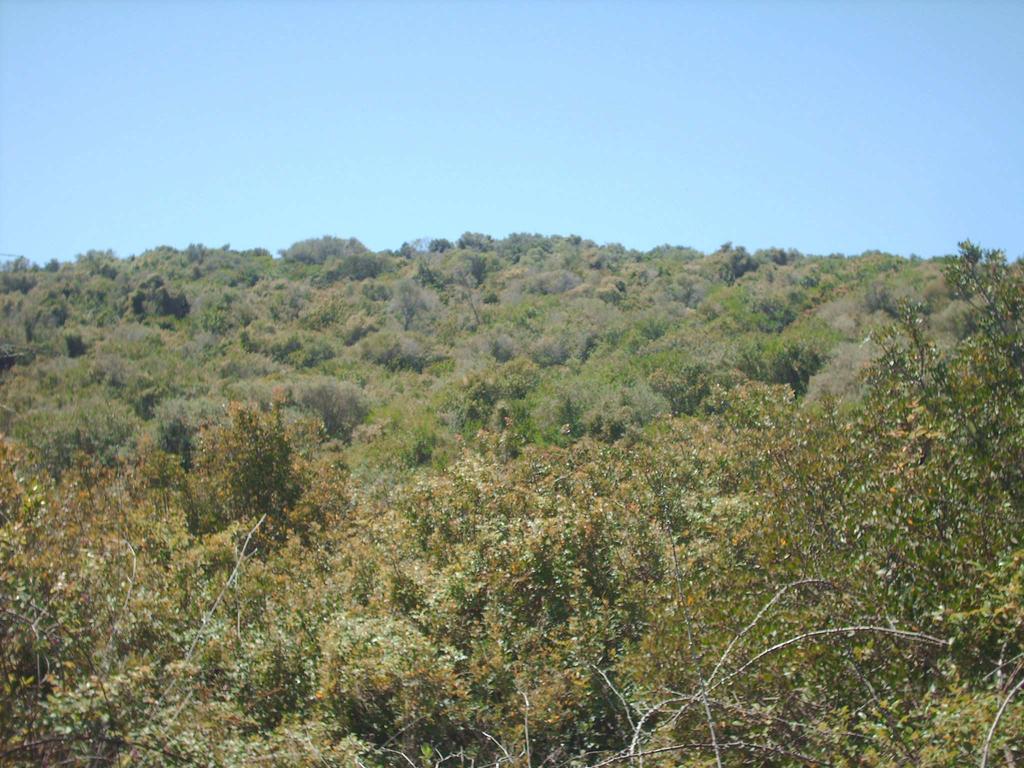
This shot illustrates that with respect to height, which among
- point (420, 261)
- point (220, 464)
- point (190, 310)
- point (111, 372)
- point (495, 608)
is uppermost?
point (420, 261)

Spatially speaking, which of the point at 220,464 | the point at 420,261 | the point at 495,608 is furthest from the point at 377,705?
the point at 420,261

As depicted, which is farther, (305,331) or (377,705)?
(305,331)

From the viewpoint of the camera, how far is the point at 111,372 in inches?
1362

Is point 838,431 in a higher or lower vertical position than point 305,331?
lower

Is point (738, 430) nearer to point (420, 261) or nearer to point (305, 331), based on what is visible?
point (305, 331)

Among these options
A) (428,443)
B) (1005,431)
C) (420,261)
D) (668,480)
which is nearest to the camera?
(1005,431)

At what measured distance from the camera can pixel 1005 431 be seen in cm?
743

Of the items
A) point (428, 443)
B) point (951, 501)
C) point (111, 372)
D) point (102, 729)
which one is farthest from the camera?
point (111, 372)

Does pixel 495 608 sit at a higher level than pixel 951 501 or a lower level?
lower

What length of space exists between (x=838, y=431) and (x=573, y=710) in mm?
4962

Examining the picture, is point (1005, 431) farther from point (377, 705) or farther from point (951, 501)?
point (377, 705)

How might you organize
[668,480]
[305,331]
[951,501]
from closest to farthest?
[951,501]
[668,480]
[305,331]

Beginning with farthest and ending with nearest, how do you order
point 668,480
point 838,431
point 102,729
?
point 668,480 → point 838,431 → point 102,729

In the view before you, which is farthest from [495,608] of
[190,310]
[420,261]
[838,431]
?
[420,261]
